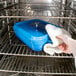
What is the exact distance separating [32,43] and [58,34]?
8.3 inches

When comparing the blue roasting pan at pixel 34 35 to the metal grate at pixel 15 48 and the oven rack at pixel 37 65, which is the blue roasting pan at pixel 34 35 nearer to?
the metal grate at pixel 15 48

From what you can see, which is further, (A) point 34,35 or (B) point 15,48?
(B) point 15,48

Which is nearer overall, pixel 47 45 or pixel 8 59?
pixel 47 45

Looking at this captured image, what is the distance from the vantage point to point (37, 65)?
1282 mm

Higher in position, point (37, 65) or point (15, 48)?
point (15, 48)

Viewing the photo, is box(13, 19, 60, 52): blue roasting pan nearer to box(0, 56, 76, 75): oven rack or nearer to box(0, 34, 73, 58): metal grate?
box(0, 34, 73, 58): metal grate

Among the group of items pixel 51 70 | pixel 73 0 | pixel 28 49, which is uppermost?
pixel 73 0

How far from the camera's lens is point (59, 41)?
104 cm

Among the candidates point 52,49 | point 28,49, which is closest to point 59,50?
point 52,49

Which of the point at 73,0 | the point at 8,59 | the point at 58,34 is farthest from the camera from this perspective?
the point at 73,0

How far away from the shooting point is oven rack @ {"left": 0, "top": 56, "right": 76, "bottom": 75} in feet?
3.87

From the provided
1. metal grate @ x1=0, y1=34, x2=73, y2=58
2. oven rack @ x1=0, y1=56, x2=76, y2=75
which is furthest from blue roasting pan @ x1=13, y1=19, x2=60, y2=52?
oven rack @ x1=0, y1=56, x2=76, y2=75

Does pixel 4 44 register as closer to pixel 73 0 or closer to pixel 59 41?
pixel 59 41

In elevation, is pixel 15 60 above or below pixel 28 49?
below
